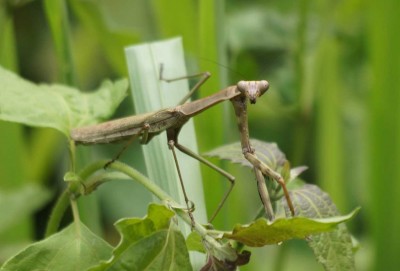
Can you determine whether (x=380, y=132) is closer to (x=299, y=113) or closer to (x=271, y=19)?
(x=299, y=113)

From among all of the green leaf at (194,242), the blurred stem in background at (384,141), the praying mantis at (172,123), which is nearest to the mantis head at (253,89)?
the praying mantis at (172,123)

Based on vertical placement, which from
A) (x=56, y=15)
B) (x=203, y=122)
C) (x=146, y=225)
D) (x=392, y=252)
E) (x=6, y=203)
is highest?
(x=56, y=15)

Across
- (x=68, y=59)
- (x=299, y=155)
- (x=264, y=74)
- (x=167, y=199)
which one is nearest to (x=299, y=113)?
(x=299, y=155)

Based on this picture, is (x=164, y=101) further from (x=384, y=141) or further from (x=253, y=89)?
(x=384, y=141)

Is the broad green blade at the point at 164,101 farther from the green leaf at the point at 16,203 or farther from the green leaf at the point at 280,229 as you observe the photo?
the green leaf at the point at 16,203

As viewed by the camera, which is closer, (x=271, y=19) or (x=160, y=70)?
(x=160, y=70)

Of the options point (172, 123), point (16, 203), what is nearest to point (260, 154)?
point (172, 123)
